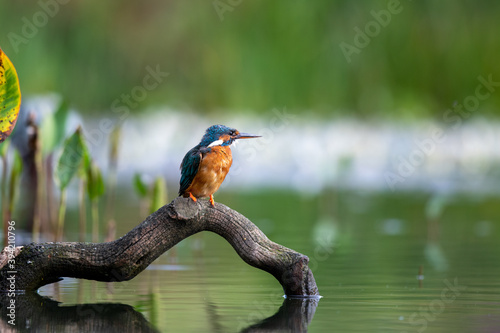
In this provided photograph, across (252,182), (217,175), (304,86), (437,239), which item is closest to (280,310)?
(217,175)

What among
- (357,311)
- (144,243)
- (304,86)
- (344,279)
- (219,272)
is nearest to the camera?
(357,311)

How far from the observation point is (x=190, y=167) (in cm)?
473

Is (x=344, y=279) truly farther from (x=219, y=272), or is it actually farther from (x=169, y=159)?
(x=169, y=159)

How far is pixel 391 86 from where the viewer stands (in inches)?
591

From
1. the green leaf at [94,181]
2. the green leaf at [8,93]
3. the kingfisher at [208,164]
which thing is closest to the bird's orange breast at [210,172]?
the kingfisher at [208,164]

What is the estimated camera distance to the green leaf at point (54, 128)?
274 inches

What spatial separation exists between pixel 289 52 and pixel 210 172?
33.0ft

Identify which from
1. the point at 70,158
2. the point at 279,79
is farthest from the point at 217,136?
the point at 279,79

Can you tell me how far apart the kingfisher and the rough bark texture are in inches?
3.0

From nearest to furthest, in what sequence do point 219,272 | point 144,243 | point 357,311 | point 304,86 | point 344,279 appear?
point 357,311 → point 144,243 → point 344,279 → point 219,272 → point 304,86

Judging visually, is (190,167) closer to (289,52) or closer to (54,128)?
(54,128)

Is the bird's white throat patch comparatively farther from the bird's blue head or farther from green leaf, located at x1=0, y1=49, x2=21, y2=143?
→ green leaf, located at x1=0, y1=49, x2=21, y2=143

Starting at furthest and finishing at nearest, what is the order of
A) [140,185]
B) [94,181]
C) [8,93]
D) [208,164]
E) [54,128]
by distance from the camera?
[54,128]
[140,185]
[94,181]
[8,93]
[208,164]

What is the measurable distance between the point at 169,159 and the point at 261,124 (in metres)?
1.53
